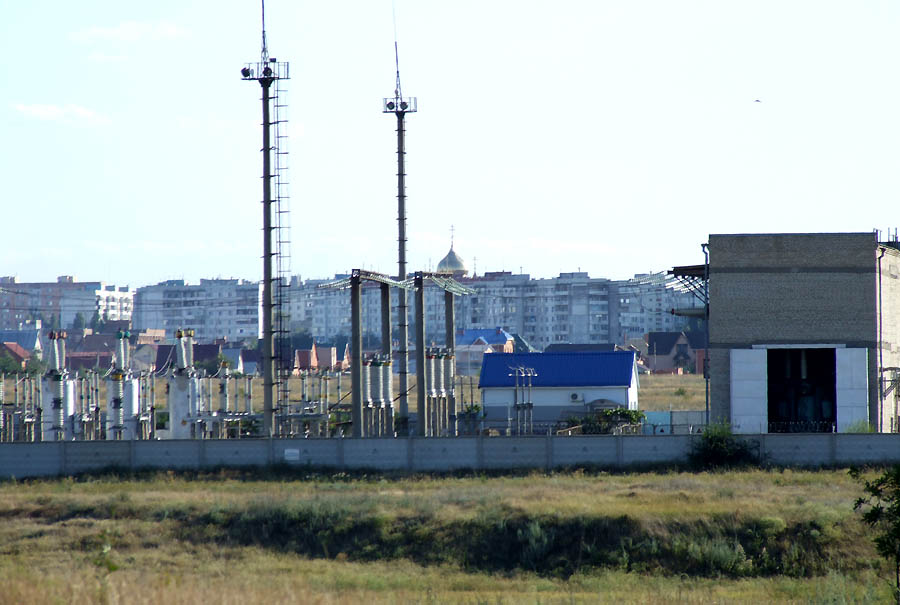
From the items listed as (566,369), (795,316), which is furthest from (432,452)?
(566,369)

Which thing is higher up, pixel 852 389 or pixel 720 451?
pixel 852 389

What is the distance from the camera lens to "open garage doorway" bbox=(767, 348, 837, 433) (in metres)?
49.4

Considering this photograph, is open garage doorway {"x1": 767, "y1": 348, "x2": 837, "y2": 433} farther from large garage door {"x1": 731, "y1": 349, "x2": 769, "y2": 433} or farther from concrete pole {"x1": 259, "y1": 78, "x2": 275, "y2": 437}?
concrete pole {"x1": 259, "y1": 78, "x2": 275, "y2": 437}

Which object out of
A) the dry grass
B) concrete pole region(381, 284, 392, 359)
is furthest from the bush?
the dry grass

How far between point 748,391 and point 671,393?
41.3 m

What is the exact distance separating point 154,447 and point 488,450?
34.9 ft

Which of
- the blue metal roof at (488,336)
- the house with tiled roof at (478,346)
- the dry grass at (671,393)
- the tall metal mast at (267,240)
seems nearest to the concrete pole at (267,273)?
the tall metal mast at (267,240)

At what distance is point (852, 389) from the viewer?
1724 inches

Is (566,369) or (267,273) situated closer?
(267,273)

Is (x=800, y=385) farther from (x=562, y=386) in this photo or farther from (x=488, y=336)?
(x=488, y=336)

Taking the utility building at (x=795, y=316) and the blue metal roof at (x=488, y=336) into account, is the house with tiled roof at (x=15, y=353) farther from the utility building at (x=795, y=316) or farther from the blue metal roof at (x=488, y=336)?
the utility building at (x=795, y=316)

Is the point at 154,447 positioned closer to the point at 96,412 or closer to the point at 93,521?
the point at 93,521

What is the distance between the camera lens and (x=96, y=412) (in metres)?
47.2

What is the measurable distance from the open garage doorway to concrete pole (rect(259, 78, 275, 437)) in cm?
2135
